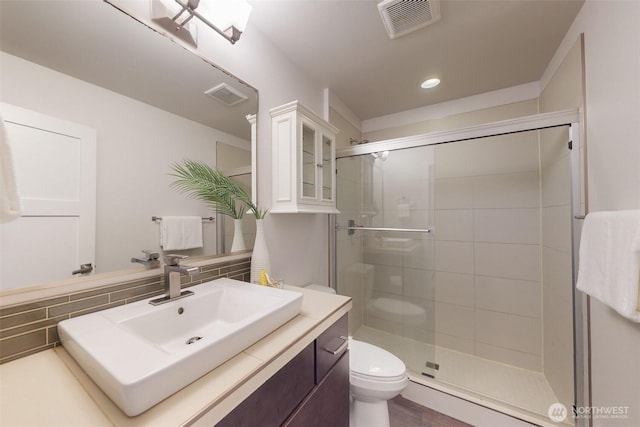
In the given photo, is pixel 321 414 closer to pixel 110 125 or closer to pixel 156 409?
pixel 156 409

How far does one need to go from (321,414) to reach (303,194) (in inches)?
37.8

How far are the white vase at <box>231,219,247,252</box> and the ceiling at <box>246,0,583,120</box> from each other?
1.09 metres

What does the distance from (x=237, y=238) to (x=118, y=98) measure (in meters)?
0.72

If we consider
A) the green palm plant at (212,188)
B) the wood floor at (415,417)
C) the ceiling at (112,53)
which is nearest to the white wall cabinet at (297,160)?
the green palm plant at (212,188)

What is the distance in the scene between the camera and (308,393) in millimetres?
743

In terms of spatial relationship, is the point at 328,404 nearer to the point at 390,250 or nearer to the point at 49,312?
the point at 49,312

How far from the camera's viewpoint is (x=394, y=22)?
1246 millimetres

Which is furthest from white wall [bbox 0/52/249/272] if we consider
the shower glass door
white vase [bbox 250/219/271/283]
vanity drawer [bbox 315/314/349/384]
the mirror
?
the shower glass door

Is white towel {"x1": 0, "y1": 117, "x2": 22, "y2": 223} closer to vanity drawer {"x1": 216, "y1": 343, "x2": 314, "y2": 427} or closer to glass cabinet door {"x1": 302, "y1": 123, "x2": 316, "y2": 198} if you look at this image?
vanity drawer {"x1": 216, "y1": 343, "x2": 314, "y2": 427}

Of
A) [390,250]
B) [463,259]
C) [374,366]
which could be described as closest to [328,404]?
[374,366]

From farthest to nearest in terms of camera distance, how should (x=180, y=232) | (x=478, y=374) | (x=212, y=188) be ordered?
(x=478, y=374)
(x=212, y=188)
(x=180, y=232)

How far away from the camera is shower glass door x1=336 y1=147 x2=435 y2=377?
1.78 meters

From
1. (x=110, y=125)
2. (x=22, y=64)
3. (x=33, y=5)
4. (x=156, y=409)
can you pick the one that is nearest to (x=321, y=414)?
(x=156, y=409)

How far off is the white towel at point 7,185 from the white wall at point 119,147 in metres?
0.30
